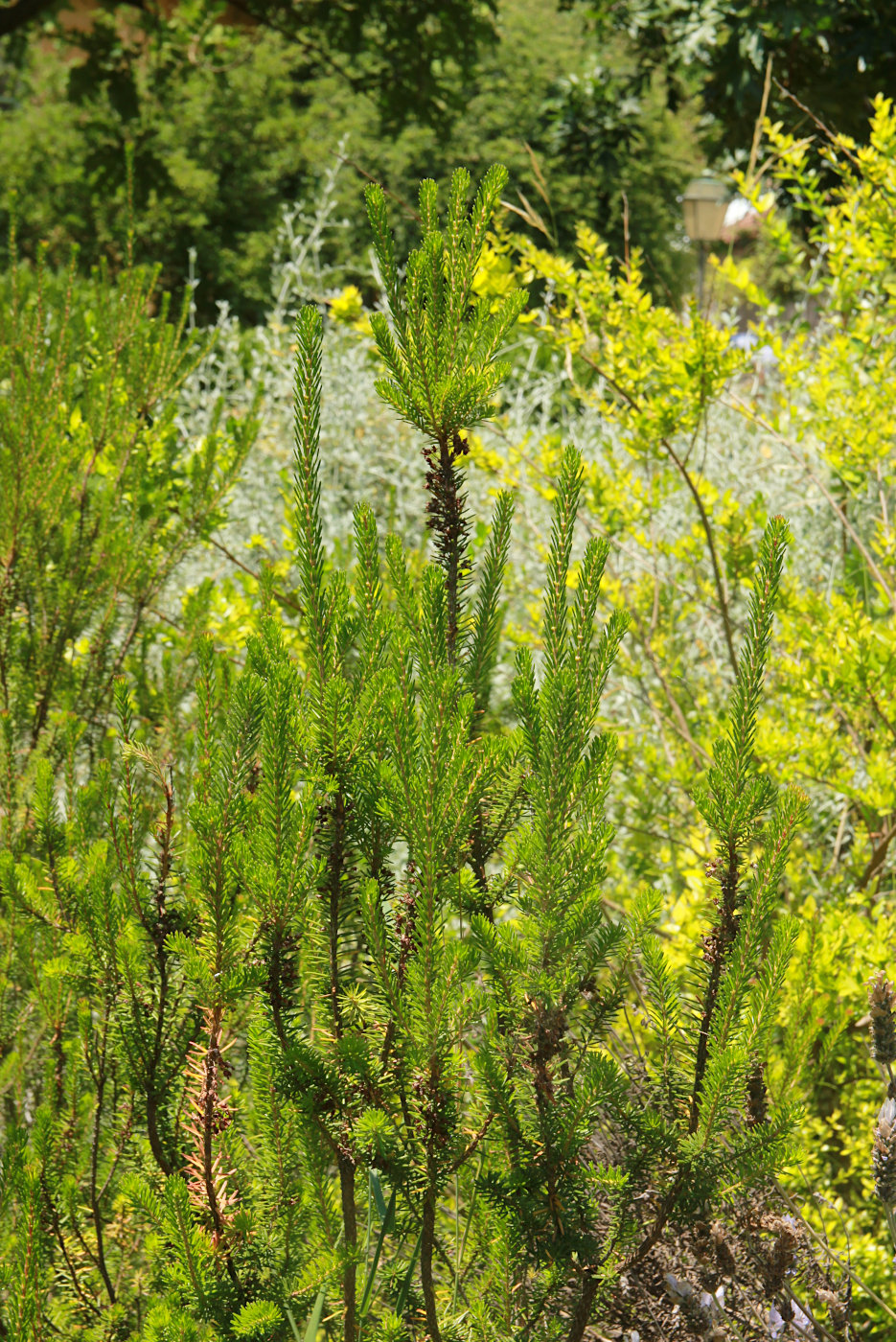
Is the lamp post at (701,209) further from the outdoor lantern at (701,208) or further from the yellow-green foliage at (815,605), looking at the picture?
the yellow-green foliage at (815,605)

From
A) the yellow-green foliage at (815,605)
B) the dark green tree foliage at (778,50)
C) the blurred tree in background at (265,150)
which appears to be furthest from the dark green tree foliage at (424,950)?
the blurred tree in background at (265,150)

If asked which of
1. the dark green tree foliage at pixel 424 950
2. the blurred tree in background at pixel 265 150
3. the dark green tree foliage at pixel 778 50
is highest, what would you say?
the blurred tree in background at pixel 265 150

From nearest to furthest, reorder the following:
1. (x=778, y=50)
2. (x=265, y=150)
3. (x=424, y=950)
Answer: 1. (x=424, y=950)
2. (x=778, y=50)
3. (x=265, y=150)

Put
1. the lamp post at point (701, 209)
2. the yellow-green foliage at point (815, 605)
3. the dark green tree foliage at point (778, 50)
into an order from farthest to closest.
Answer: the lamp post at point (701, 209) < the dark green tree foliage at point (778, 50) < the yellow-green foliage at point (815, 605)

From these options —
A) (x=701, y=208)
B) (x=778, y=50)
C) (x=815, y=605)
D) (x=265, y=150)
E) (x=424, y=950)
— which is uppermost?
(x=265, y=150)

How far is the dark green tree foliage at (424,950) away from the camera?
1068mm

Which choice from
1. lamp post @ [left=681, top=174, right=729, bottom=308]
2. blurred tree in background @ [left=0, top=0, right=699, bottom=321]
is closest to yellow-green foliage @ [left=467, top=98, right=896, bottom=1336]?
lamp post @ [left=681, top=174, right=729, bottom=308]

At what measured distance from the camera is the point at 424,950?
3.40 feet

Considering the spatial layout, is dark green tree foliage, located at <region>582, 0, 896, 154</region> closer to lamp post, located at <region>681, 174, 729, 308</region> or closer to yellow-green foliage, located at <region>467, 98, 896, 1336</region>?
lamp post, located at <region>681, 174, 729, 308</region>

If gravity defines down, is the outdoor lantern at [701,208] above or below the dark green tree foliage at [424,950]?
above

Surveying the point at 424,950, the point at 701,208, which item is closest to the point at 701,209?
the point at 701,208

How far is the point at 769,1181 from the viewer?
1262 mm

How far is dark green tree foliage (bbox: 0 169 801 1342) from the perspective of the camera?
1.07 metres

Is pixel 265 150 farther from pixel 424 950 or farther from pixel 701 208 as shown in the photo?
pixel 424 950
